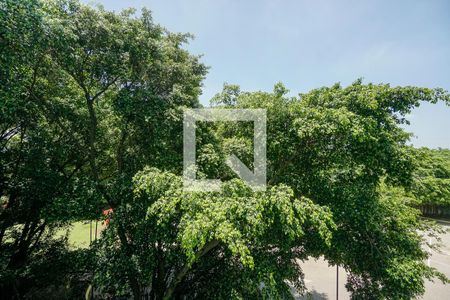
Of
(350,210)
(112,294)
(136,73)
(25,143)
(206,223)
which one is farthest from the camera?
(112,294)

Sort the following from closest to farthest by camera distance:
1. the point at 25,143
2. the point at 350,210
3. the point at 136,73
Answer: the point at 350,210 → the point at 136,73 → the point at 25,143

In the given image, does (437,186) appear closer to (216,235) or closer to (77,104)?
(216,235)

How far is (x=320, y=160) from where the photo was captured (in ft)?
23.8

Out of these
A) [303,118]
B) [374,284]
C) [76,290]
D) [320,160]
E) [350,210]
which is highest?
[303,118]

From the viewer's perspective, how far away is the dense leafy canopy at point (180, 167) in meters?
5.13

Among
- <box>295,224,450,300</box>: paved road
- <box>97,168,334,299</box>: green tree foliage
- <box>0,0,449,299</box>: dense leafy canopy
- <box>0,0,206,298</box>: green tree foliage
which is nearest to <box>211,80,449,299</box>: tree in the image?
<box>0,0,449,299</box>: dense leafy canopy

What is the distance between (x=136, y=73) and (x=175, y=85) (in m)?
1.12

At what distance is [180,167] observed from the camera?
6.84 m

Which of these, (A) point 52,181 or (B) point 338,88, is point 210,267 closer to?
(A) point 52,181

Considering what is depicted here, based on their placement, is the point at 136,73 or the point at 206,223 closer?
the point at 206,223

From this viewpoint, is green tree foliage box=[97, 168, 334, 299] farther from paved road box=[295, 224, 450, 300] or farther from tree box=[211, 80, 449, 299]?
paved road box=[295, 224, 450, 300]

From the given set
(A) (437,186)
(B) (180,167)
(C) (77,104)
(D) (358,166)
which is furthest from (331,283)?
(C) (77,104)

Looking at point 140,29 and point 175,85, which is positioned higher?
point 140,29

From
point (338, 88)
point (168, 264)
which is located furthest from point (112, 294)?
point (338, 88)
